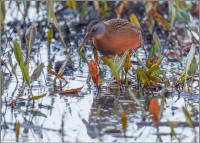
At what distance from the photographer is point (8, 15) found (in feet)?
25.0

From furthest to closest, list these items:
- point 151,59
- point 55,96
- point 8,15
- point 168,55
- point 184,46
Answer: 1. point 8,15
2. point 184,46
3. point 168,55
4. point 151,59
5. point 55,96

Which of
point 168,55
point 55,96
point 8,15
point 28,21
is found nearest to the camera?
point 55,96

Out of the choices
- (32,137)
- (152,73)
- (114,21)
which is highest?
(114,21)

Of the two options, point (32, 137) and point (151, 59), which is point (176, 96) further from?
point (32, 137)

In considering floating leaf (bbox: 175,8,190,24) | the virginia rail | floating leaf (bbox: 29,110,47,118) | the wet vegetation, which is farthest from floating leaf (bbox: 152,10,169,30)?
floating leaf (bbox: 29,110,47,118)

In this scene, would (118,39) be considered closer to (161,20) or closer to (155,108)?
(161,20)

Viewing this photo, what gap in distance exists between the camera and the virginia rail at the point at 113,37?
4993mm

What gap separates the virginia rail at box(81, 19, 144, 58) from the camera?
16.4 feet

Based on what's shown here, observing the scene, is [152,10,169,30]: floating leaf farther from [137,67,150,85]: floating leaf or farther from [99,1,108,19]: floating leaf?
[137,67,150,85]: floating leaf

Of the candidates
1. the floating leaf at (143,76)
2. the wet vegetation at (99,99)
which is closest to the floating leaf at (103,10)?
the wet vegetation at (99,99)

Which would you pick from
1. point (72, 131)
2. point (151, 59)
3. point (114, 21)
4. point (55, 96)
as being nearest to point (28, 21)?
point (114, 21)

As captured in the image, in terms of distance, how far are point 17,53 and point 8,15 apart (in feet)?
12.5

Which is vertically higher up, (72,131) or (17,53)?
(17,53)

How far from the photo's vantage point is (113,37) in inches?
202
